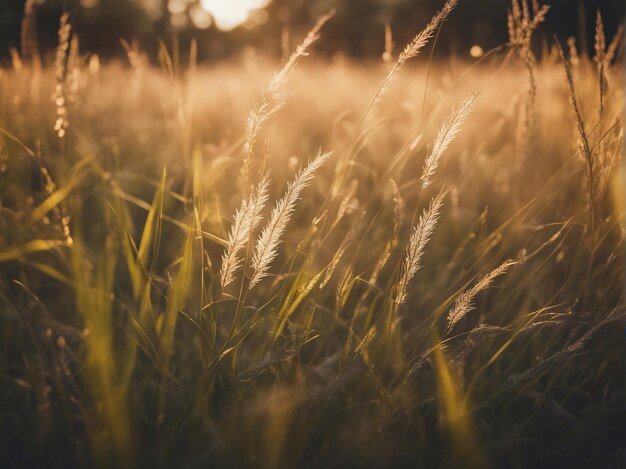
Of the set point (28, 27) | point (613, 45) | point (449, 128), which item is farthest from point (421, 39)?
point (28, 27)

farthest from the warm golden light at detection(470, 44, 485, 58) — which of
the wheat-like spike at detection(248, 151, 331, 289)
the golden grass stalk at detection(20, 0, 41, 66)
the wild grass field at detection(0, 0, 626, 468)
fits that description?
the golden grass stalk at detection(20, 0, 41, 66)

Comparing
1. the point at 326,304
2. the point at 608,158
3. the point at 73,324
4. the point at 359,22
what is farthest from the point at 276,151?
the point at 359,22

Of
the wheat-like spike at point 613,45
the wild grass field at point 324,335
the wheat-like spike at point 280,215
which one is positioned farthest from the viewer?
the wheat-like spike at point 613,45

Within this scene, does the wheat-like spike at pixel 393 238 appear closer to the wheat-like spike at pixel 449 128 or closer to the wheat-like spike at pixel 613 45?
the wheat-like spike at pixel 449 128

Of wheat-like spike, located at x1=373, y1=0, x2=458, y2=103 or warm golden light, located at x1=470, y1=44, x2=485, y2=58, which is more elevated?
wheat-like spike, located at x1=373, y1=0, x2=458, y2=103

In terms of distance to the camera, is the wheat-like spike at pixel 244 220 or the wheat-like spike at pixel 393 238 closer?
the wheat-like spike at pixel 244 220

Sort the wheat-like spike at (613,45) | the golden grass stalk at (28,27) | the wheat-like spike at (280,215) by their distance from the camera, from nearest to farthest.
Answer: the wheat-like spike at (280,215) → the wheat-like spike at (613,45) → the golden grass stalk at (28,27)

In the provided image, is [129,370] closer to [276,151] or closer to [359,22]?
[276,151]

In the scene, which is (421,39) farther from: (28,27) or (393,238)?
(28,27)

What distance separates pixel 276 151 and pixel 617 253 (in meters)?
1.63

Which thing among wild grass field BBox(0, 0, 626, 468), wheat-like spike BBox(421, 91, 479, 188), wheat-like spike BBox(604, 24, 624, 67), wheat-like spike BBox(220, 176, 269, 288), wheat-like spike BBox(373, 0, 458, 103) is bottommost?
wild grass field BBox(0, 0, 626, 468)

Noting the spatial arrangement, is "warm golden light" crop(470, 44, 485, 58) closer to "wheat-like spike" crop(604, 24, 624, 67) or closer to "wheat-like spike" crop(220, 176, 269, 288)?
"wheat-like spike" crop(604, 24, 624, 67)

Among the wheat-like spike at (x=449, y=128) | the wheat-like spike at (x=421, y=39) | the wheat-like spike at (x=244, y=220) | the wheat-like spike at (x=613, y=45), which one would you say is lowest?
the wheat-like spike at (x=244, y=220)

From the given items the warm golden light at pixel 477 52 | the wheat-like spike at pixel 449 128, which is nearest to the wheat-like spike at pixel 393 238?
the wheat-like spike at pixel 449 128
